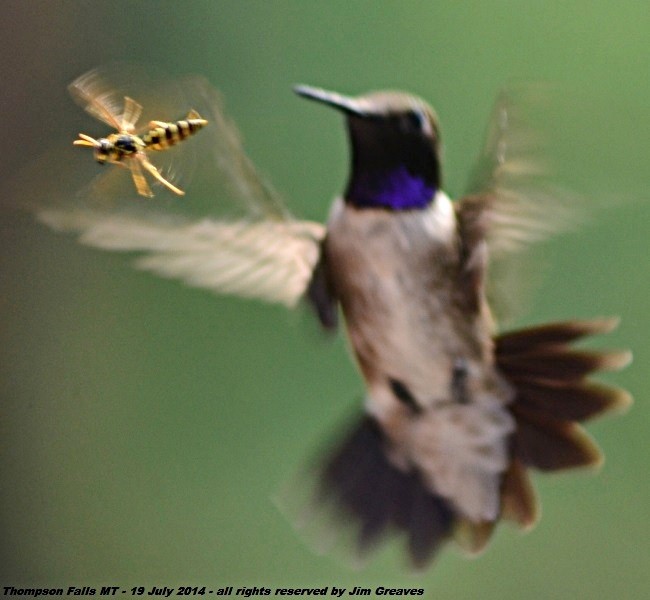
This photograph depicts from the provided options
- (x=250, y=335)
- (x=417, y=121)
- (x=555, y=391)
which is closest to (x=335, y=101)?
(x=417, y=121)

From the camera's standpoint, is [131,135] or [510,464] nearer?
[131,135]

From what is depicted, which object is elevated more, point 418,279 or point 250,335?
point 418,279

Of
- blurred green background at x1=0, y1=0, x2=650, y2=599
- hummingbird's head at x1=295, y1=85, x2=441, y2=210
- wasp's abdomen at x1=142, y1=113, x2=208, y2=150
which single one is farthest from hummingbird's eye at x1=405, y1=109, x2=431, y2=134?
blurred green background at x1=0, y1=0, x2=650, y2=599

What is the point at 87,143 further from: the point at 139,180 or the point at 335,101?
the point at 335,101

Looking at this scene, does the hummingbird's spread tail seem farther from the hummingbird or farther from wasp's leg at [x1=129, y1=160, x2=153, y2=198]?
→ wasp's leg at [x1=129, y1=160, x2=153, y2=198]

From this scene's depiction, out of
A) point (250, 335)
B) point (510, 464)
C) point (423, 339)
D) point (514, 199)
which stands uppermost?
point (514, 199)

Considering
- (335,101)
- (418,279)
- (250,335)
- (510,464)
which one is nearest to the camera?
(335,101)

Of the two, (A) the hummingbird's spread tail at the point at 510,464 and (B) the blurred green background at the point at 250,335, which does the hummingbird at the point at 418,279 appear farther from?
(B) the blurred green background at the point at 250,335
